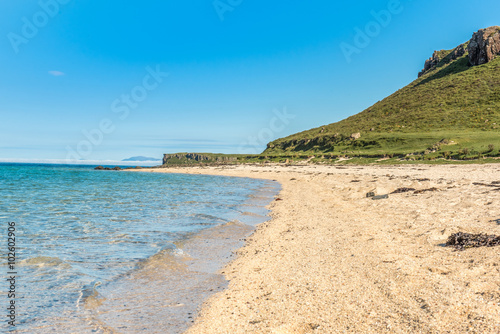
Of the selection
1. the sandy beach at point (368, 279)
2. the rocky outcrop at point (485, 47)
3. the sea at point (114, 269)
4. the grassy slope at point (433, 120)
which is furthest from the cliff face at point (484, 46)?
the sea at point (114, 269)

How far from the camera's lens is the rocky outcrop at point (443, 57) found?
12125 centimetres

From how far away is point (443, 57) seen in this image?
137500 millimetres

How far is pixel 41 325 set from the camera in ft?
18.2

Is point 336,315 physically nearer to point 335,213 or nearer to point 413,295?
point 413,295

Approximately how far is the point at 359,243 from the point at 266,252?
2.93 m

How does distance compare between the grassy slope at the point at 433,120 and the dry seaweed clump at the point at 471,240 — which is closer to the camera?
the dry seaweed clump at the point at 471,240

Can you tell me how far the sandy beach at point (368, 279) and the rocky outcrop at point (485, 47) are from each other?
376 ft

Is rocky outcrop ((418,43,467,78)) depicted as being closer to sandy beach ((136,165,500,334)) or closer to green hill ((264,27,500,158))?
green hill ((264,27,500,158))

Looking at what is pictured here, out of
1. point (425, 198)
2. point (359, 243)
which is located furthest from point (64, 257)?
point (425, 198)

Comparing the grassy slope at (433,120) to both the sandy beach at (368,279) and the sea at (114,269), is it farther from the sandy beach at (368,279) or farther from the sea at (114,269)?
the sea at (114,269)

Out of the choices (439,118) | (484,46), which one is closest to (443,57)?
(484,46)

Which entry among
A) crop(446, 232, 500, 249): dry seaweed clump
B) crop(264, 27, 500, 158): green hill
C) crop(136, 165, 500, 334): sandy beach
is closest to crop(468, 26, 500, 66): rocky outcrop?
crop(264, 27, 500, 158): green hill

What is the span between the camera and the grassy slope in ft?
178

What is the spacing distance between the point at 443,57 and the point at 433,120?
82.2 metres
